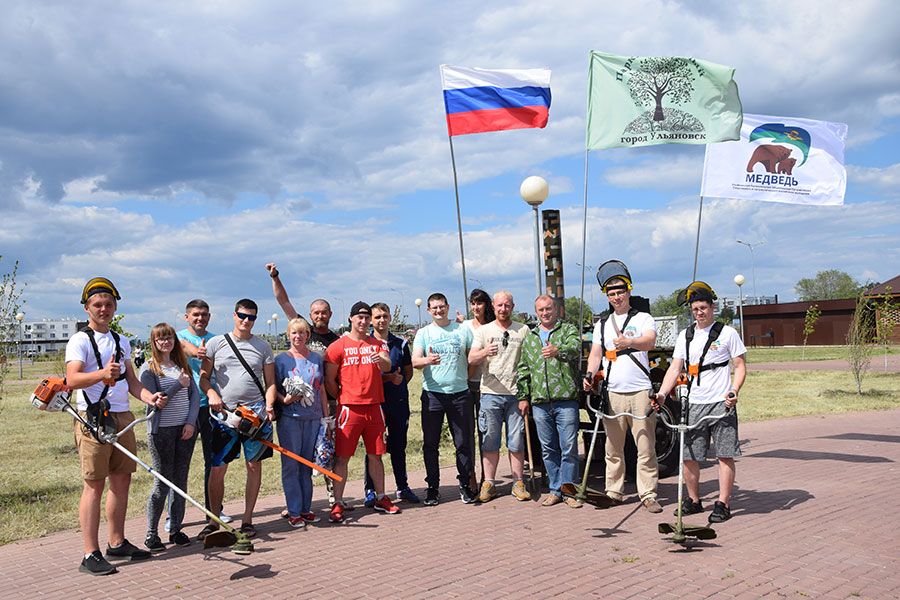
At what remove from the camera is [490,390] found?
24.7 ft

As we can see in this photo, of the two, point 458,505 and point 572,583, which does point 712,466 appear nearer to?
point 458,505

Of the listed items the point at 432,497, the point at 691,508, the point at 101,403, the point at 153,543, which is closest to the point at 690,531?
the point at 691,508

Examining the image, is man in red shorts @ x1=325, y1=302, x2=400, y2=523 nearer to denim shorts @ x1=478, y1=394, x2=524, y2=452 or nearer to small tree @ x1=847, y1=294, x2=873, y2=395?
denim shorts @ x1=478, y1=394, x2=524, y2=452

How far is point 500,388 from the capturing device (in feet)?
24.6

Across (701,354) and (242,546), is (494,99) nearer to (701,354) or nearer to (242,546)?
(701,354)

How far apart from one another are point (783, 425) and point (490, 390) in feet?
25.6

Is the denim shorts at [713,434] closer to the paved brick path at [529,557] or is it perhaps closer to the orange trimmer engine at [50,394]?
the paved brick path at [529,557]

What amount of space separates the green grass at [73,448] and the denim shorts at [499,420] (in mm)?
2019

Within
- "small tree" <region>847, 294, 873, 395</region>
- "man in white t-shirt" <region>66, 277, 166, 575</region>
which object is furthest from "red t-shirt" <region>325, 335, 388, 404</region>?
"small tree" <region>847, 294, 873, 395</region>

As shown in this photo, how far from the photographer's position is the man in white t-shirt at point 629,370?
6922mm

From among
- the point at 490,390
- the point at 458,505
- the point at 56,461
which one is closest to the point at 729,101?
the point at 490,390

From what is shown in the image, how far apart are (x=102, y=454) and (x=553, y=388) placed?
375 centimetres

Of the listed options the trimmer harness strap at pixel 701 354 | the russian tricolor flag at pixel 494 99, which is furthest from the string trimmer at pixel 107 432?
the russian tricolor flag at pixel 494 99

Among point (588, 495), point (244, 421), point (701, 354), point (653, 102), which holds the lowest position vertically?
point (588, 495)
